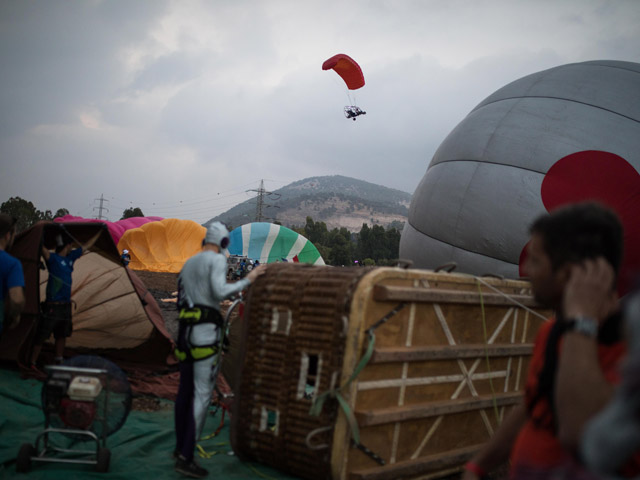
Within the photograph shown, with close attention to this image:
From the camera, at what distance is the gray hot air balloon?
6.73 meters

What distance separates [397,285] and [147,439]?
3151 mm

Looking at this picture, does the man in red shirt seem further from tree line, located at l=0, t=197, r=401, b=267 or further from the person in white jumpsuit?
tree line, located at l=0, t=197, r=401, b=267

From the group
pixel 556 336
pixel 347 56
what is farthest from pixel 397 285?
pixel 347 56

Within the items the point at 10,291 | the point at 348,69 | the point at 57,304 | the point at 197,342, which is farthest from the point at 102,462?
the point at 348,69

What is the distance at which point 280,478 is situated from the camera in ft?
13.6

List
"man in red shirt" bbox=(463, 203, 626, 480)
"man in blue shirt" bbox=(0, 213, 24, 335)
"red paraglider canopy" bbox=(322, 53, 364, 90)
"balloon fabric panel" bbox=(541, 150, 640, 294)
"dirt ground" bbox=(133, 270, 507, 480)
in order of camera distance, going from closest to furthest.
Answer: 1. "man in red shirt" bbox=(463, 203, 626, 480)
2. "man in blue shirt" bbox=(0, 213, 24, 335)
3. "dirt ground" bbox=(133, 270, 507, 480)
4. "balloon fabric panel" bbox=(541, 150, 640, 294)
5. "red paraglider canopy" bbox=(322, 53, 364, 90)

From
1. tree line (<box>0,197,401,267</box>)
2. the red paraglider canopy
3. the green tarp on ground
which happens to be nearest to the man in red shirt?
the green tarp on ground

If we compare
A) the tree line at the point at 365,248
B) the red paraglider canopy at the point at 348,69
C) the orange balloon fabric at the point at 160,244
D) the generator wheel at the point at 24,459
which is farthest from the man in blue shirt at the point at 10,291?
the tree line at the point at 365,248

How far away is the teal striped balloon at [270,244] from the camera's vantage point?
31984 millimetres

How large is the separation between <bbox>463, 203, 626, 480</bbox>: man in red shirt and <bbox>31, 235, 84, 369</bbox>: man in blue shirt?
700 cm

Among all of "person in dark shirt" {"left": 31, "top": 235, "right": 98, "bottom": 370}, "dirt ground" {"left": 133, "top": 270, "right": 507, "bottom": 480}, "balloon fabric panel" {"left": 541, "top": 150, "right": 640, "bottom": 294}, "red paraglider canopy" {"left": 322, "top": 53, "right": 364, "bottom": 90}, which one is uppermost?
"red paraglider canopy" {"left": 322, "top": 53, "right": 364, "bottom": 90}

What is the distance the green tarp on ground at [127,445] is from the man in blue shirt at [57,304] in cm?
62

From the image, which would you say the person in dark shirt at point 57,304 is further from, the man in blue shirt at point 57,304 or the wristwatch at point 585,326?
the wristwatch at point 585,326

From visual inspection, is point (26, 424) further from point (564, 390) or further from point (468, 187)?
point (468, 187)
